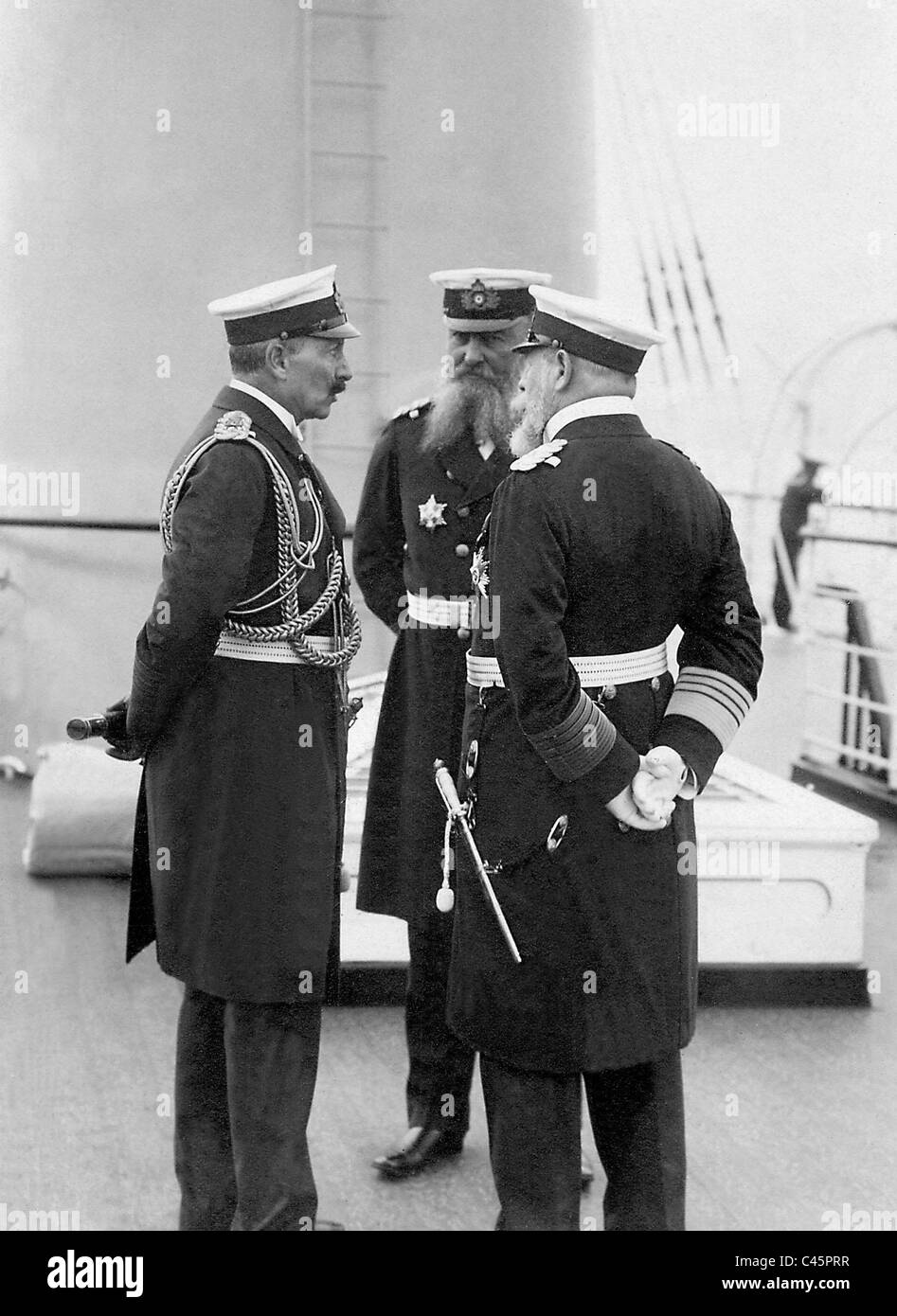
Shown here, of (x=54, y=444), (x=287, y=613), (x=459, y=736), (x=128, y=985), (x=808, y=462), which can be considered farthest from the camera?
(x=808, y=462)

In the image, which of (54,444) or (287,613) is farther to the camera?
(54,444)

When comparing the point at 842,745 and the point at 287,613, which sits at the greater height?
the point at 287,613

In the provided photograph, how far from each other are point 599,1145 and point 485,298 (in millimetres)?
1237

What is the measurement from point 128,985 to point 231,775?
1.52 m

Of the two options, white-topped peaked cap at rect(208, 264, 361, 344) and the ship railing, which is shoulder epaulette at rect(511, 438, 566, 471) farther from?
the ship railing

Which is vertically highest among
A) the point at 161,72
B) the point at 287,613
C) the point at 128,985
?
the point at 161,72

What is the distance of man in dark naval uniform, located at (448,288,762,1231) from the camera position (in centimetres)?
170

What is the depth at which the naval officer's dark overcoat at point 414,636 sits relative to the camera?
242cm

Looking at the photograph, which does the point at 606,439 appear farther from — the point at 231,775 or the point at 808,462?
the point at 808,462

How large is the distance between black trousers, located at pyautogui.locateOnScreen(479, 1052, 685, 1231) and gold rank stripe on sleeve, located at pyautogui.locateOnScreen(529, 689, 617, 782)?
0.36 m

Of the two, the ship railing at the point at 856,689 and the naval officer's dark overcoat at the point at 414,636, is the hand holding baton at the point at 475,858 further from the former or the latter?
the ship railing at the point at 856,689

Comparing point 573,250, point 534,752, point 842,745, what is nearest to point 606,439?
point 534,752

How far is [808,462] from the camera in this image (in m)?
10.2

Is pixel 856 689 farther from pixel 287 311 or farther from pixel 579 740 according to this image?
pixel 579 740
